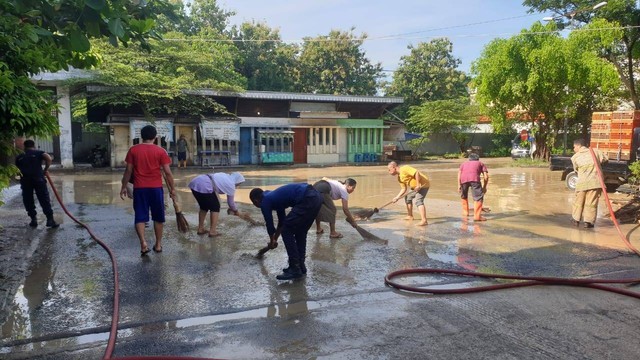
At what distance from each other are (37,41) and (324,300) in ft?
12.0

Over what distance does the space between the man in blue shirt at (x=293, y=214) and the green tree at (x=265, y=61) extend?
30.8 m

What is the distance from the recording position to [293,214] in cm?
542

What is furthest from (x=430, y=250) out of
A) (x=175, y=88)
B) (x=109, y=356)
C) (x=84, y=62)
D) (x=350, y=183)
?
(x=175, y=88)

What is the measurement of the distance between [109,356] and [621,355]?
3.74m

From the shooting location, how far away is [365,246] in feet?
24.3

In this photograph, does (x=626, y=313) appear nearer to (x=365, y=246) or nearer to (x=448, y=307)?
(x=448, y=307)

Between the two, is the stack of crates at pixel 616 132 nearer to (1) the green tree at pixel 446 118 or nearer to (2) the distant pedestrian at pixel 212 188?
(2) the distant pedestrian at pixel 212 188

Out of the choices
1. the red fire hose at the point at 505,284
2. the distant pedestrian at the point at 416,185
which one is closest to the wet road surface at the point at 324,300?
the red fire hose at the point at 505,284

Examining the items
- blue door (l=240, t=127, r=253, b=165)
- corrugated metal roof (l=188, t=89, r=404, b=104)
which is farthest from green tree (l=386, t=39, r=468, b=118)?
blue door (l=240, t=127, r=253, b=165)

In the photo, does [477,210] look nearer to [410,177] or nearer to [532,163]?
[410,177]

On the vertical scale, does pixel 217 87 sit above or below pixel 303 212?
above

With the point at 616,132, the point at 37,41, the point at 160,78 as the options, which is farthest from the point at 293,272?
the point at 160,78

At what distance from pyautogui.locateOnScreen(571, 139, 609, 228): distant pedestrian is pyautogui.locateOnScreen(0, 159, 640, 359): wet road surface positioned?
494 mm

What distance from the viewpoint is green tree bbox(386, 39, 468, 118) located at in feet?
129
